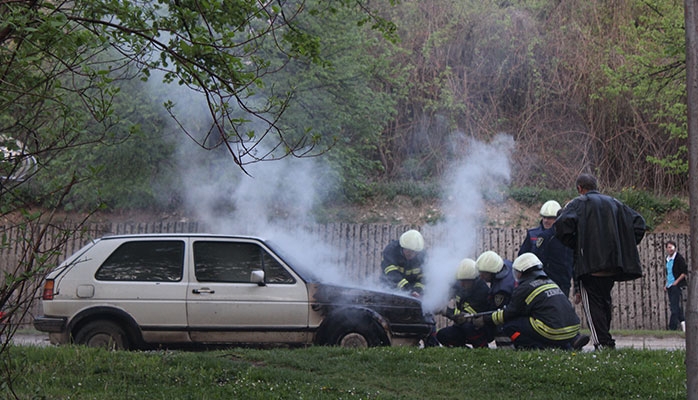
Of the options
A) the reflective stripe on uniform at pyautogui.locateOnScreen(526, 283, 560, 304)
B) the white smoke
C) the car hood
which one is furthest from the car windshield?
the reflective stripe on uniform at pyautogui.locateOnScreen(526, 283, 560, 304)

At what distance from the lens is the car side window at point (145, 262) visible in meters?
9.49

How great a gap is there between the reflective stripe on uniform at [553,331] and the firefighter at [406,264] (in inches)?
88.8

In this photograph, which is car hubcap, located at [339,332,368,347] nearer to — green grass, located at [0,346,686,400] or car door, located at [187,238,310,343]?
car door, located at [187,238,310,343]

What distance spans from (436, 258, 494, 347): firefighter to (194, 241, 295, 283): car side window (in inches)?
83.6

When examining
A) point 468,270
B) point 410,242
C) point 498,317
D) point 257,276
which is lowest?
point 498,317

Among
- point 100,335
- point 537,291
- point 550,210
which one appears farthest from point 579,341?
point 100,335

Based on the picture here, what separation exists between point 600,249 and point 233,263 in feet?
14.5

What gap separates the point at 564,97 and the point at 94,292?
1791 centimetres

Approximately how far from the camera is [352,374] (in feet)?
24.4

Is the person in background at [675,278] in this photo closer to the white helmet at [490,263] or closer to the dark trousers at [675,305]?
the dark trousers at [675,305]

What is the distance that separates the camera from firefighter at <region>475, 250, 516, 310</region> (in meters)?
9.61

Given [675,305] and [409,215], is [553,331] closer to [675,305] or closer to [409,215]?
[675,305]

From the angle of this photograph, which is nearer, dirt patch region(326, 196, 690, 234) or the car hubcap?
the car hubcap

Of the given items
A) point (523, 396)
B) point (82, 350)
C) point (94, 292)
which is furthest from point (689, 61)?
point (94, 292)
